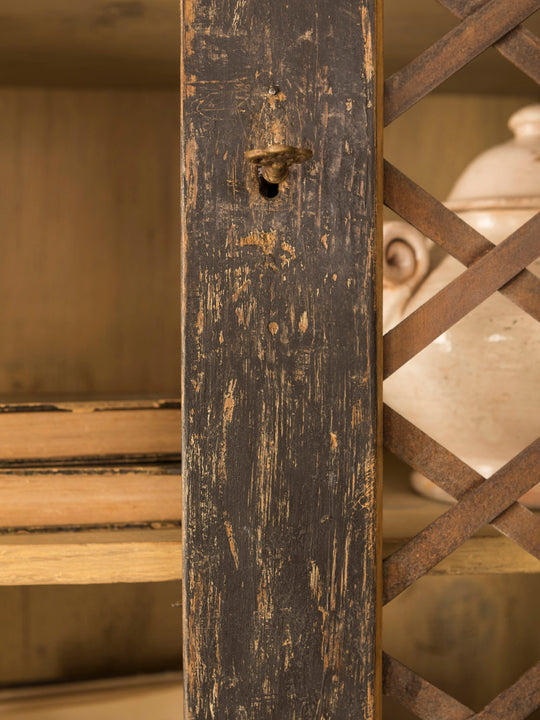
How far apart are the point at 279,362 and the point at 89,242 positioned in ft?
1.64

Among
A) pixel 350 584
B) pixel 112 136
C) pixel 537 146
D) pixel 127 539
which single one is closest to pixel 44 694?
pixel 127 539

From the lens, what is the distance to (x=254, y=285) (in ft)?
1.36

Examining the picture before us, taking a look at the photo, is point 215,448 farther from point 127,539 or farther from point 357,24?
point 357,24

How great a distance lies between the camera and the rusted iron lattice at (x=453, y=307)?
1.41ft

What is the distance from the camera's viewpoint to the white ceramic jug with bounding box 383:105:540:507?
55 cm

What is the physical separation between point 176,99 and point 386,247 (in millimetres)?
414

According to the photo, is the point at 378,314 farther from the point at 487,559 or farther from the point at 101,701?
the point at 101,701

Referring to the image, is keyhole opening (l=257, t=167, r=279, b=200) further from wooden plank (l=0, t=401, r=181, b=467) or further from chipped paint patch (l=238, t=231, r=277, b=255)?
wooden plank (l=0, t=401, r=181, b=467)

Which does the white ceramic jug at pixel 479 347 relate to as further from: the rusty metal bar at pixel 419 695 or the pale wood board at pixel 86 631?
the pale wood board at pixel 86 631

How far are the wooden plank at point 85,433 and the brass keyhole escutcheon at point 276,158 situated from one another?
0.79 feet

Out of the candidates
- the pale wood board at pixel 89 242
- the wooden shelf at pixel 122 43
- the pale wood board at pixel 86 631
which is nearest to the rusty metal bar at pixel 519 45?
the wooden shelf at pixel 122 43

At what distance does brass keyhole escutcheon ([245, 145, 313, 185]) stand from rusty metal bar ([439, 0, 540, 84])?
0.52 ft

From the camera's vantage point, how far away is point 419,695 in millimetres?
441

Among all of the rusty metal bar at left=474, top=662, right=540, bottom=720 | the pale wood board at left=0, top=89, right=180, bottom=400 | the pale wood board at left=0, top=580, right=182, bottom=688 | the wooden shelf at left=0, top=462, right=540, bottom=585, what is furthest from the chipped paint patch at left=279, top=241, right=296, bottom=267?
the pale wood board at left=0, top=580, right=182, bottom=688
